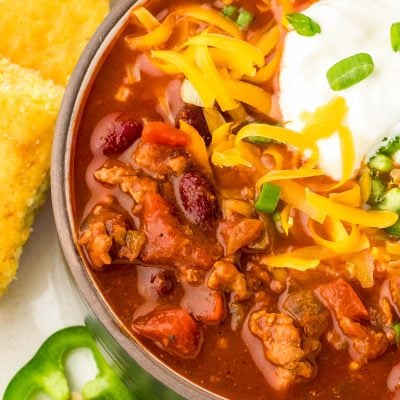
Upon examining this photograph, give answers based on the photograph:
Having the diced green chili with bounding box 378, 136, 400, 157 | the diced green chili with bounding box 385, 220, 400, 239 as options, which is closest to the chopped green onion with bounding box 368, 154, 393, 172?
the diced green chili with bounding box 378, 136, 400, 157

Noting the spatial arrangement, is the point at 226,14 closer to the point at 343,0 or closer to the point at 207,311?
the point at 343,0

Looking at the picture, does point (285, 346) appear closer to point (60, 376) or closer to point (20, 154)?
point (60, 376)

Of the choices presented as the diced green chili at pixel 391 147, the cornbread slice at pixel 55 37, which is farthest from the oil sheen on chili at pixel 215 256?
the cornbread slice at pixel 55 37

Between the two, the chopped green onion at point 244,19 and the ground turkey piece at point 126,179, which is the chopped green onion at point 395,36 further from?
the ground turkey piece at point 126,179

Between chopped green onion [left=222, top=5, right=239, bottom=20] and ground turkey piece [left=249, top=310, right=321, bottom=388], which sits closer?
ground turkey piece [left=249, top=310, right=321, bottom=388]

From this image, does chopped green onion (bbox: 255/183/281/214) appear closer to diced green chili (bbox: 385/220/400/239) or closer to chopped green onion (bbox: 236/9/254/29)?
diced green chili (bbox: 385/220/400/239)

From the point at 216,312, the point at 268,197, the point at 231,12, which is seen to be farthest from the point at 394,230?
the point at 231,12

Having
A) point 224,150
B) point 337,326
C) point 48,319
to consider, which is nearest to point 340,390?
point 337,326
